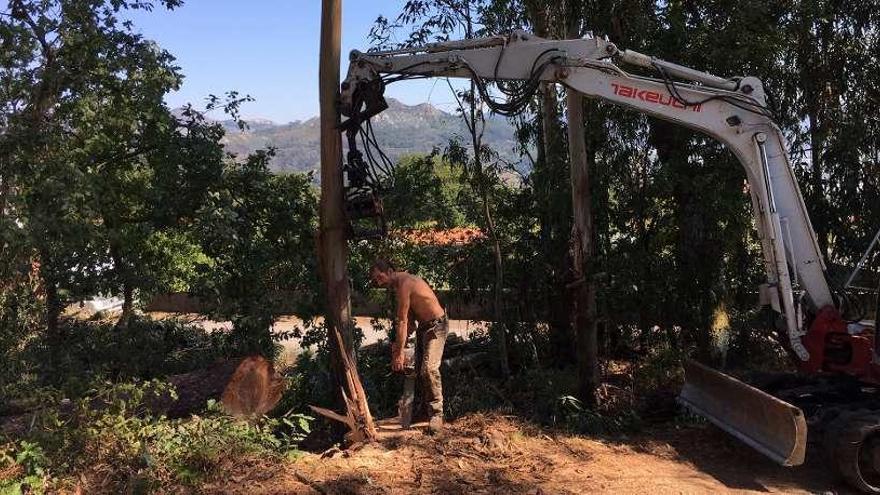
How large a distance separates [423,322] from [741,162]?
356 cm

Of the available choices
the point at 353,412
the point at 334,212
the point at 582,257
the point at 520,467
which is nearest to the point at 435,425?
the point at 353,412

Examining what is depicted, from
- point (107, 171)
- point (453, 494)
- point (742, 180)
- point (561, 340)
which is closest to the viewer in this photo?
point (453, 494)

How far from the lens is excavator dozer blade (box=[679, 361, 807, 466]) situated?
585 cm

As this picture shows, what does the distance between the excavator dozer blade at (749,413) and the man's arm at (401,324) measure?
10.9 ft

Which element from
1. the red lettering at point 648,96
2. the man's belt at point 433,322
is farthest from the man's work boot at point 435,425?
the red lettering at point 648,96

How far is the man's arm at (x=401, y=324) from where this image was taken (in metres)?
6.55

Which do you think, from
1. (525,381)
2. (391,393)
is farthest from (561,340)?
(391,393)

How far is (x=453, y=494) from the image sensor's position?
18.2 feet

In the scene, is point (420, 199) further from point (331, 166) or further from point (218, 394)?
point (218, 394)

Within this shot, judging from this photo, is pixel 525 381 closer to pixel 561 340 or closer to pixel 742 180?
pixel 561 340

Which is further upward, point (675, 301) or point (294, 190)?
point (294, 190)

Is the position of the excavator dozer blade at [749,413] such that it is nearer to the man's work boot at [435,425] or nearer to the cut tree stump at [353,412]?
the man's work boot at [435,425]

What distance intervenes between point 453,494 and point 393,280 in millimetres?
2105

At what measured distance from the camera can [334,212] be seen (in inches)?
264
